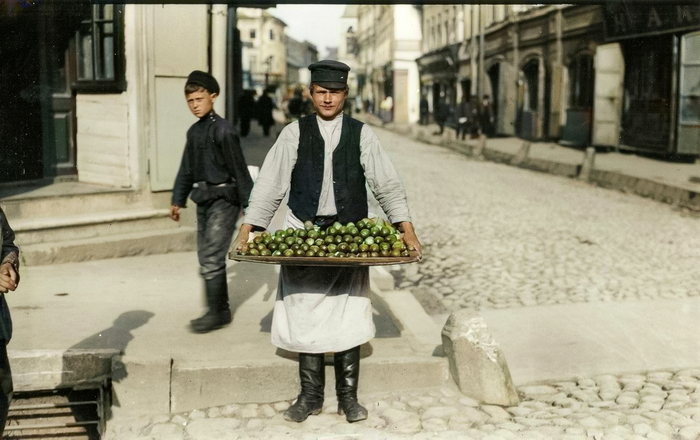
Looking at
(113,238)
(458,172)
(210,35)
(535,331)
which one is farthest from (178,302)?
(458,172)

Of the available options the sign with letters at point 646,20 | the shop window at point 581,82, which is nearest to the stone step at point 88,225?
the sign with letters at point 646,20

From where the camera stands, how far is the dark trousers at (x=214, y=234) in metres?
5.84

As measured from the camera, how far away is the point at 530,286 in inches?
322

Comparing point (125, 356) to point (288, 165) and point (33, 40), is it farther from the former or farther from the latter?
point (33, 40)

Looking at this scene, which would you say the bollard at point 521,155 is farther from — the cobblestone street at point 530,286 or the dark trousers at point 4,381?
the dark trousers at point 4,381

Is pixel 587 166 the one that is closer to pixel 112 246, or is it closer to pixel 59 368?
pixel 112 246

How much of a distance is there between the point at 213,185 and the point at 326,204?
1.44m

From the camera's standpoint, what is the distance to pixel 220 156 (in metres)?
5.86

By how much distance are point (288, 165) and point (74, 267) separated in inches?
164

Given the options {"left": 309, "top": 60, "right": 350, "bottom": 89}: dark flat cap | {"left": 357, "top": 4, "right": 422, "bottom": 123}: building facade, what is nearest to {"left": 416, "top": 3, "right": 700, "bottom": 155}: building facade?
{"left": 357, "top": 4, "right": 422, "bottom": 123}: building facade

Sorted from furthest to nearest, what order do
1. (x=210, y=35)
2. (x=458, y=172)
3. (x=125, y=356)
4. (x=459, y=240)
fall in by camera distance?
(x=458, y=172), (x=459, y=240), (x=210, y=35), (x=125, y=356)

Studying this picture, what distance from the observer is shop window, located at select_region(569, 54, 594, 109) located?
2523 centimetres

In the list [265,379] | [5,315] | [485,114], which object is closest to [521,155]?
[485,114]

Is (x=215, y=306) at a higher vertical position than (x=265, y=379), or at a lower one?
higher
